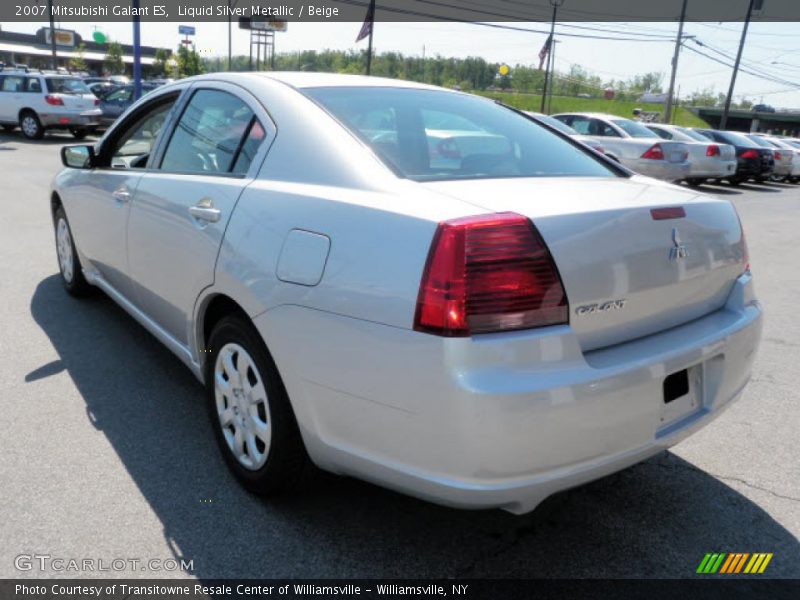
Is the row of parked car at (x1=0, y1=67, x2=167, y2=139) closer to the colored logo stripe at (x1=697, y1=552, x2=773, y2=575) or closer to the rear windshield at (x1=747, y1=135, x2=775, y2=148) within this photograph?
the colored logo stripe at (x1=697, y1=552, x2=773, y2=575)

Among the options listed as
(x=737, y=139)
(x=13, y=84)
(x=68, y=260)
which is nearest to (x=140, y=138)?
(x=68, y=260)

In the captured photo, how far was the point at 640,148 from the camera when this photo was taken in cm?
1451

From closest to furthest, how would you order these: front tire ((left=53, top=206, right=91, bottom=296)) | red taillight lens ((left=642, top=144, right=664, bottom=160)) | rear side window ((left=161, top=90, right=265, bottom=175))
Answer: rear side window ((left=161, top=90, right=265, bottom=175)), front tire ((left=53, top=206, right=91, bottom=296)), red taillight lens ((left=642, top=144, right=664, bottom=160))

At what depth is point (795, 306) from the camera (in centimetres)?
591

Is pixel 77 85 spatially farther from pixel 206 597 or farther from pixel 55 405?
pixel 206 597

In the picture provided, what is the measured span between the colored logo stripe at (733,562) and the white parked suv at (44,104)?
1932 cm

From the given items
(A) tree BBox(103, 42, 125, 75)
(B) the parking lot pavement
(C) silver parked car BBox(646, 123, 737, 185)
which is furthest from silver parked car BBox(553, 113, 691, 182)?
(A) tree BBox(103, 42, 125, 75)

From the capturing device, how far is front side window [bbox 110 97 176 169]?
3684mm

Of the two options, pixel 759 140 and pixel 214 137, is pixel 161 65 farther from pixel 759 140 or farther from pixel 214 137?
pixel 214 137

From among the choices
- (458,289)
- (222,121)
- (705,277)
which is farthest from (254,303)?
(705,277)

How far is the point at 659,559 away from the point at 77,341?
3.53 metres

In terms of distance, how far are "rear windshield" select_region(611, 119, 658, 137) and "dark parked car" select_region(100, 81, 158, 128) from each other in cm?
1294

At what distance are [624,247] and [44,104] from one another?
19.3 m

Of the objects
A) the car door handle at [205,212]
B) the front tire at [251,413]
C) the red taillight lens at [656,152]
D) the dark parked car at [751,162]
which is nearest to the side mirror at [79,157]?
the car door handle at [205,212]
